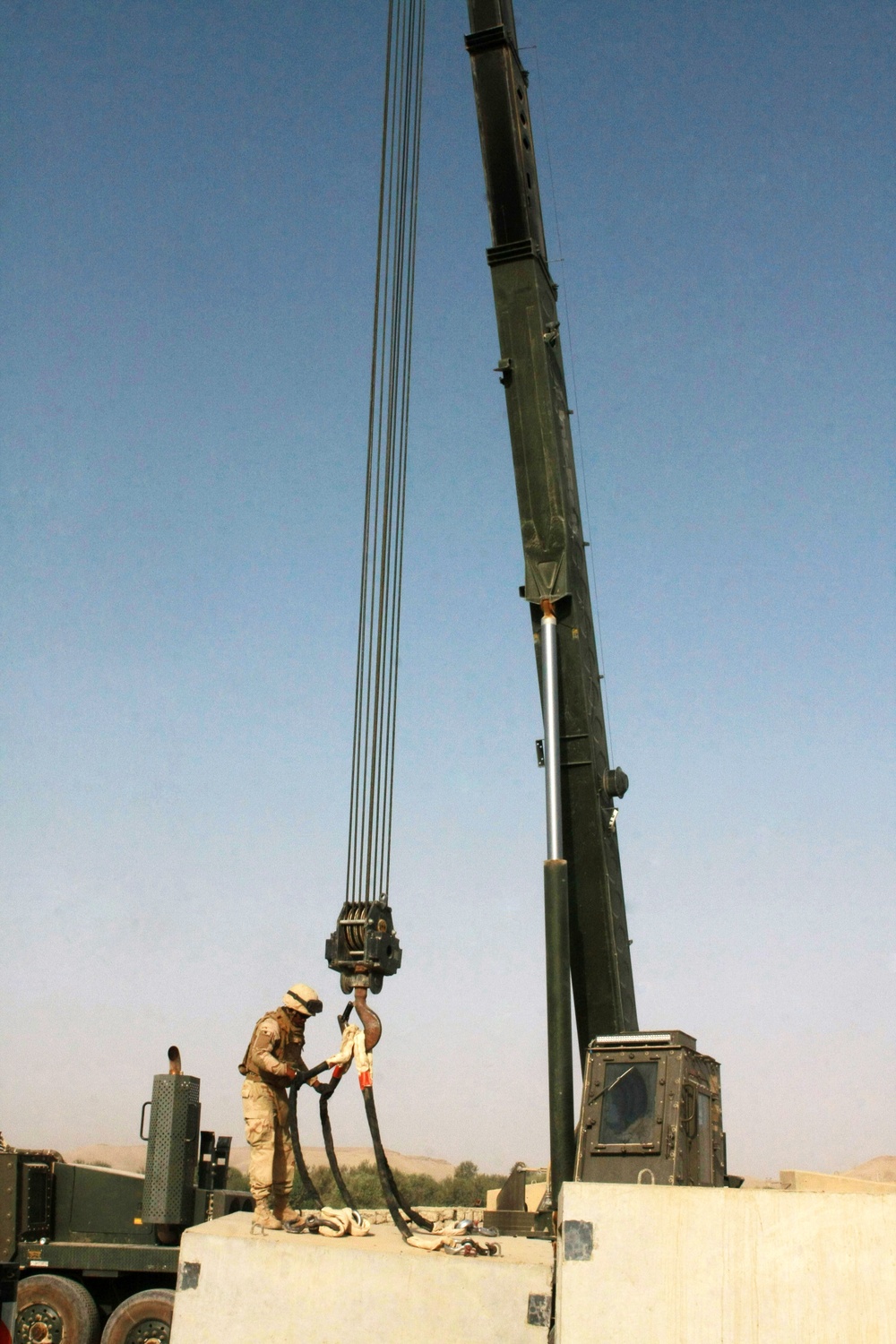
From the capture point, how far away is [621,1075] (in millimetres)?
7113

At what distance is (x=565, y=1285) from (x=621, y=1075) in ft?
Result: 5.05

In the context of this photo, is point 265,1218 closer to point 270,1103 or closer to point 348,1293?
point 270,1103

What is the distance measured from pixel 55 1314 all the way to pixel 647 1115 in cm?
613

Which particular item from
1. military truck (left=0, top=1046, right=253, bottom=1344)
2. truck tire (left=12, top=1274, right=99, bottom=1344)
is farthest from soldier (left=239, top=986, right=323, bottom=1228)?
truck tire (left=12, top=1274, right=99, bottom=1344)

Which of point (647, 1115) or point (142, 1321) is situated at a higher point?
point (647, 1115)

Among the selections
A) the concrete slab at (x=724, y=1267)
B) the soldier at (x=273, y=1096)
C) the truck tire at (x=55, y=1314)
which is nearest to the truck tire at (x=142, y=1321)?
the truck tire at (x=55, y=1314)

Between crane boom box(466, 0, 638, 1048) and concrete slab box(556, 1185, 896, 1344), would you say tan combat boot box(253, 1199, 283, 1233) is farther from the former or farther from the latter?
crane boom box(466, 0, 638, 1048)

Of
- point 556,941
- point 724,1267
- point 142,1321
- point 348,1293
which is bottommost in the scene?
point 142,1321

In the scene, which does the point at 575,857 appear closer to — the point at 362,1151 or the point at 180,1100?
the point at 180,1100

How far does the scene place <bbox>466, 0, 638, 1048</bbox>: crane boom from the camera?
892 cm

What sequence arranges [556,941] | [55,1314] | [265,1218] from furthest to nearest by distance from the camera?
1. [55,1314]
2. [556,941]
3. [265,1218]

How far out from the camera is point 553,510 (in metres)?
9.34

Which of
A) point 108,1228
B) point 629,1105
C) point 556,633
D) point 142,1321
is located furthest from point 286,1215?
point 556,633

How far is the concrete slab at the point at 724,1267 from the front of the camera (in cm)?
531
